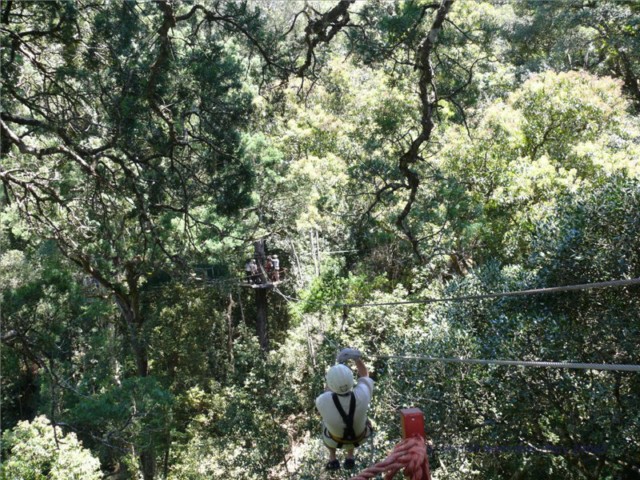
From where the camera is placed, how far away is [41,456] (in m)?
7.51

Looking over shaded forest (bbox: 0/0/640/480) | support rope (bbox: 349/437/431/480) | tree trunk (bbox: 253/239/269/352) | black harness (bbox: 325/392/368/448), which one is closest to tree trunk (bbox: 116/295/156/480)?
shaded forest (bbox: 0/0/640/480)

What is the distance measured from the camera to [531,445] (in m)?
5.30

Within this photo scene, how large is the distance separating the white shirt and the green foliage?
18.3 ft

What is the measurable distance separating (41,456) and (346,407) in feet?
20.7

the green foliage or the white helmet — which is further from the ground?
the white helmet

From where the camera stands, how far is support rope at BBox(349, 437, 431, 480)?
149 centimetres

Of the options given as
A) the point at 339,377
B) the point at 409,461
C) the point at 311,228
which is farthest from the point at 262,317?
the point at 409,461

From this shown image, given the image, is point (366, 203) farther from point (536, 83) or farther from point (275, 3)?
point (275, 3)

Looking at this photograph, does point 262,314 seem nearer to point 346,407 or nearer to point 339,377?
point 346,407

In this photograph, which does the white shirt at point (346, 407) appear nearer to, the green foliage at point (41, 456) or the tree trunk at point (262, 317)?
the green foliage at point (41, 456)

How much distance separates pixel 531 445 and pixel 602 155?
4.44 meters

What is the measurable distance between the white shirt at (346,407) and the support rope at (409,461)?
1.16 m

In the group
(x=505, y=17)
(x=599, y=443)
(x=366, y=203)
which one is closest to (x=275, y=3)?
(x=505, y=17)

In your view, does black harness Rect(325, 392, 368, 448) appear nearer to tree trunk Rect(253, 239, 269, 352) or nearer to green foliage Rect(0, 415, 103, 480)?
green foliage Rect(0, 415, 103, 480)
